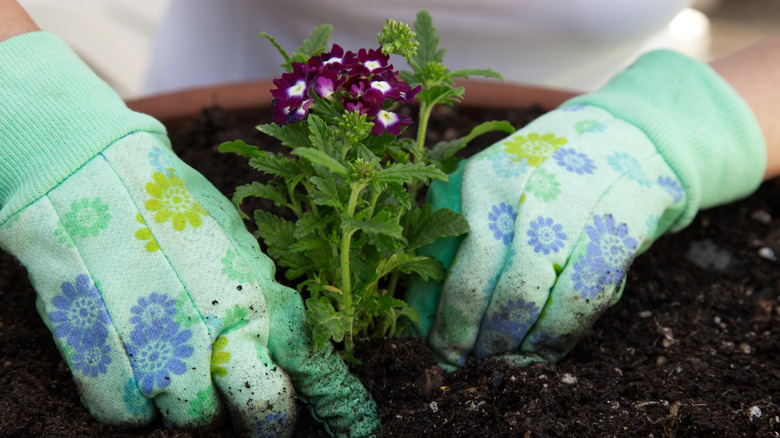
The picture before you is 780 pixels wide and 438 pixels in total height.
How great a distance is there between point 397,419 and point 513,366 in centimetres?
25

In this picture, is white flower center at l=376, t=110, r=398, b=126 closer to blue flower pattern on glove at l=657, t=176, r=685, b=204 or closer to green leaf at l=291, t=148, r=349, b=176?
green leaf at l=291, t=148, r=349, b=176

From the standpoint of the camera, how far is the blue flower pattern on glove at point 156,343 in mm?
1146

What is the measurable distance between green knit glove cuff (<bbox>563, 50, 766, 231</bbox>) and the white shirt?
0.54 metres

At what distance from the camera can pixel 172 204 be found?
1.20 m

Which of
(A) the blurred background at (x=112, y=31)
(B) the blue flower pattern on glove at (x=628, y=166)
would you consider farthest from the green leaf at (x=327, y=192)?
(A) the blurred background at (x=112, y=31)

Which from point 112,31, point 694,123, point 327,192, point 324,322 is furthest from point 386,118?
point 112,31

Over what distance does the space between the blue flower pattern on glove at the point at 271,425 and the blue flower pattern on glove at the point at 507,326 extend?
0.42 meters

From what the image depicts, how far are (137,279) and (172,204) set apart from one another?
5.6 inches

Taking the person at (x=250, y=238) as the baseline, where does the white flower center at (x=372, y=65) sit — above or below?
above

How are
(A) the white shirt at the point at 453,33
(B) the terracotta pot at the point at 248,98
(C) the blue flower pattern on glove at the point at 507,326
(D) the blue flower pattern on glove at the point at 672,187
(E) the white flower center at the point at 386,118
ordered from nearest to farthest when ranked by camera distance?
(E) the white flower center at the point at 386,118, (C) the blue flower pattern on glove at the point at 507,326, (D) the blue flower pattern on glove at the point at 672,187, (B) the terracotta pot at the point at 248,98, (A) the white shirt at the point at 453,33

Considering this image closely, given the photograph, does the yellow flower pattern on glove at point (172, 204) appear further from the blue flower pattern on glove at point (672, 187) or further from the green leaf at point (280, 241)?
the blue flower pattern on glove at point (672, 187)

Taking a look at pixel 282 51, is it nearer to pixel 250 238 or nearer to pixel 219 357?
pixel 250 238

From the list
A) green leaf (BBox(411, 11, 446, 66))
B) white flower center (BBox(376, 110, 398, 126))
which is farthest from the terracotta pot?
white flower center (BBox(376, 110, 398, 126))

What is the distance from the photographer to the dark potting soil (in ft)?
4.00
